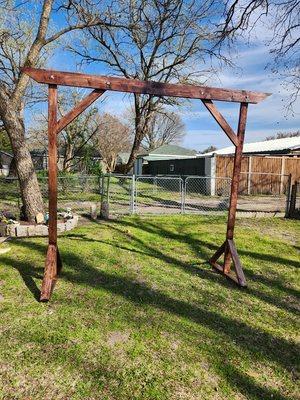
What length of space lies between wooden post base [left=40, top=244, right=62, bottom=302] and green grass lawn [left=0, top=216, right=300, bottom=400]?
12 centimetres

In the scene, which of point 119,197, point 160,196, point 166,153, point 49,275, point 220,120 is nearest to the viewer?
point 49,275

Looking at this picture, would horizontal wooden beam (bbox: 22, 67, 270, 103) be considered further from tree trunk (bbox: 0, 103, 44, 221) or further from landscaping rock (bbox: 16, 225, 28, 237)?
landscaping rock (bbox: 16, 225, 28, 237)

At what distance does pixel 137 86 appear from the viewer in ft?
16.2

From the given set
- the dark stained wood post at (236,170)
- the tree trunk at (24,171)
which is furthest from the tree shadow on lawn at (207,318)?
the tree trunk at (24,171)

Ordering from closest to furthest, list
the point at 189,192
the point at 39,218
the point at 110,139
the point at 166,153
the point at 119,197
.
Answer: the point at 39,218 < the point at 119,197 < the point at 189,192 < the point at 166,153 < the point at 110,139

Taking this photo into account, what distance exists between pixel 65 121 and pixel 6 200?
32.1 feet

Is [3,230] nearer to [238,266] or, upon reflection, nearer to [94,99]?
[94,99]

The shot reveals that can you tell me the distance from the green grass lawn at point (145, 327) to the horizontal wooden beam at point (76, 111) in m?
2.20

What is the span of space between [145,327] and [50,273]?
1.55 meters

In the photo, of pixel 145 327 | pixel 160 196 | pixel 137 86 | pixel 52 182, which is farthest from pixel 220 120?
pixel 160 196

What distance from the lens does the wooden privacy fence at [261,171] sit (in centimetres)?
2052

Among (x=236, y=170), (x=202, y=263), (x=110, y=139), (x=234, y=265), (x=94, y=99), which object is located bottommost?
(x=202, y=263)

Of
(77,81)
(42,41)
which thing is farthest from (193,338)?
(42,41)

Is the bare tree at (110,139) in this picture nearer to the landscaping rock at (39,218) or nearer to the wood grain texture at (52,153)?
the landscaping rock at (39,218)
